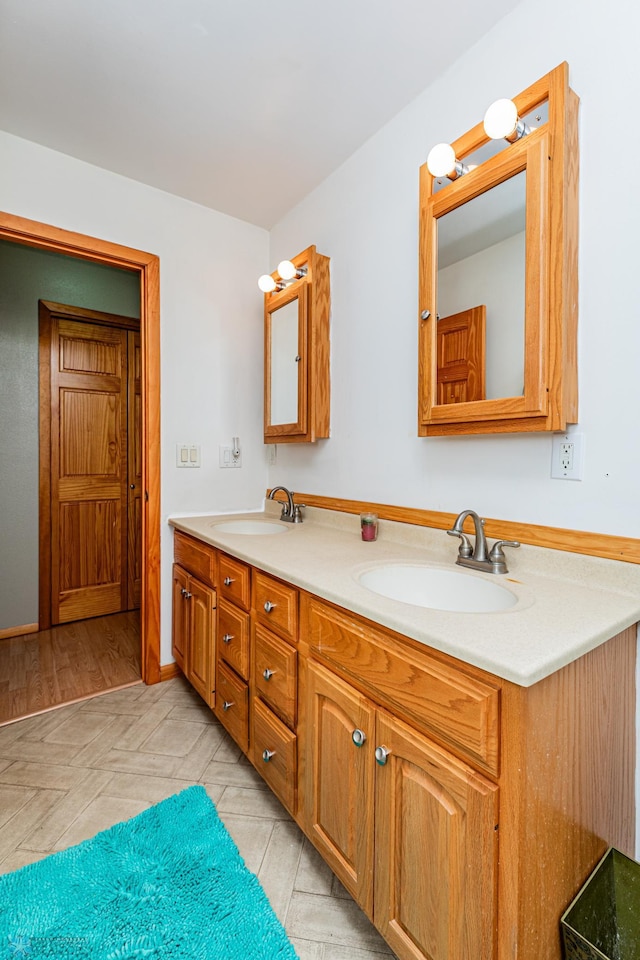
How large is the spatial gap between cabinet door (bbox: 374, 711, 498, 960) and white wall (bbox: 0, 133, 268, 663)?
1627 mm

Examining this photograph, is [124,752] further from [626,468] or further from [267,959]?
[626,468]

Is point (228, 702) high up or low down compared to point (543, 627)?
down

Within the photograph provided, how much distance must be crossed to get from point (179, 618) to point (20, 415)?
1749 millimetres

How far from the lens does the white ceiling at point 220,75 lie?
52.4 inches

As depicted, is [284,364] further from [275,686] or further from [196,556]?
[275,686]

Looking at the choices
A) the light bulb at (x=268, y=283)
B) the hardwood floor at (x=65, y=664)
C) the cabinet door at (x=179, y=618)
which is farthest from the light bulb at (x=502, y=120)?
the hardwood floor at (x=65, y=664)

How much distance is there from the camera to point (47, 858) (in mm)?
1255

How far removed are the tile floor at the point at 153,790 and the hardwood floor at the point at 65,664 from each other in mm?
118

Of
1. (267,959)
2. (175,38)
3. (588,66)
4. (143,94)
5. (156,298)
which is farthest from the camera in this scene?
(156,298)

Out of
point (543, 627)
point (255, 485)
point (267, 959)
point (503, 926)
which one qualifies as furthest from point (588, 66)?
point (267, 959)

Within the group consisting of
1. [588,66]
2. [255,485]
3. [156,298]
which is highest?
[588,66]

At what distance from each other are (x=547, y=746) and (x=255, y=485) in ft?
6.59

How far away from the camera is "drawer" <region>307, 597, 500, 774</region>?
747 mm

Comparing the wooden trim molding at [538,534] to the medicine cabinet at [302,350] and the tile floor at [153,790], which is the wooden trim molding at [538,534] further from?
the tile floor at [153,790]
